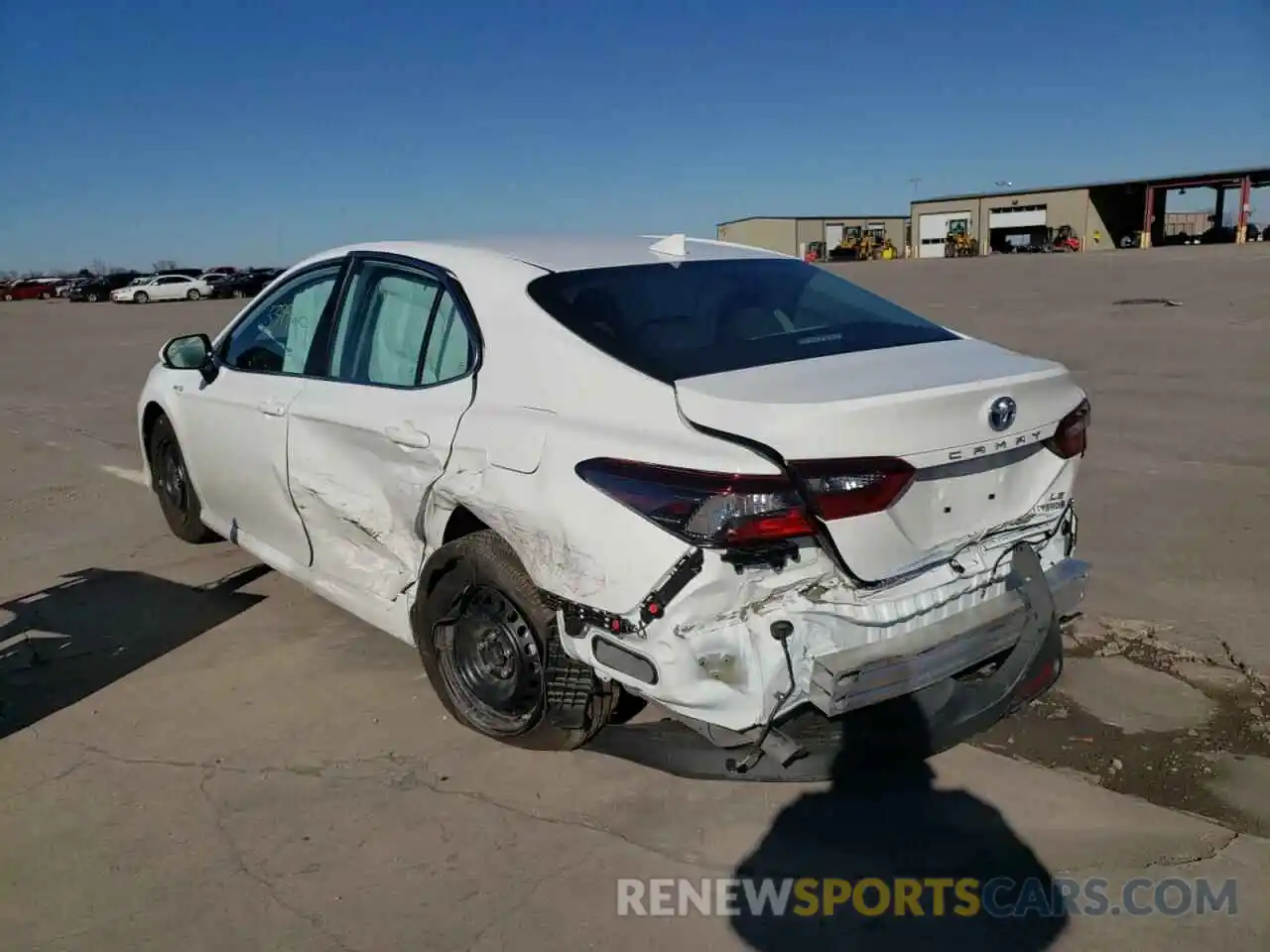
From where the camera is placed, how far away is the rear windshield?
3.12m

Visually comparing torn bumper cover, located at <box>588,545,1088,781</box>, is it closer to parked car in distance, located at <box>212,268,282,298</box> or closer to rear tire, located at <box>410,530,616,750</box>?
rear tire, located at <box>410,530,616,750</box>

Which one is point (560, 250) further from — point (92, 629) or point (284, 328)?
point (92, 629)

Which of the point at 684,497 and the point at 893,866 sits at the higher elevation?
the point at 684,497

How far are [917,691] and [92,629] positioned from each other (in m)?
3.73

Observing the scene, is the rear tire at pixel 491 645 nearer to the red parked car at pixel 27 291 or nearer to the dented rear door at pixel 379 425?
the dented rear door at pixel 379 425

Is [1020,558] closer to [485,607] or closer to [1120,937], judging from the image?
[1120,937]

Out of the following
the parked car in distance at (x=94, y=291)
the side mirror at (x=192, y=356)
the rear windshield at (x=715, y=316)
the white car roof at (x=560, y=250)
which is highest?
the white car roof at (x=560, y=250)

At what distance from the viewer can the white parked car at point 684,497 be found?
8.73 feet

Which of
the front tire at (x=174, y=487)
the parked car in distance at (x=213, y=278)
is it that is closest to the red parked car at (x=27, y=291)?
the parked car in distance at (x=213, y=278)

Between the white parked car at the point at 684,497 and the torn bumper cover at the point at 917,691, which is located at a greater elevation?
the white parked car at the point at 684,497

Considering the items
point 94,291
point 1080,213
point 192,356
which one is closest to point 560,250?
point 192,356

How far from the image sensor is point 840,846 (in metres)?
2.92

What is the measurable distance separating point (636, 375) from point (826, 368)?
0.55 metres

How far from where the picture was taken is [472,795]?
325cm
